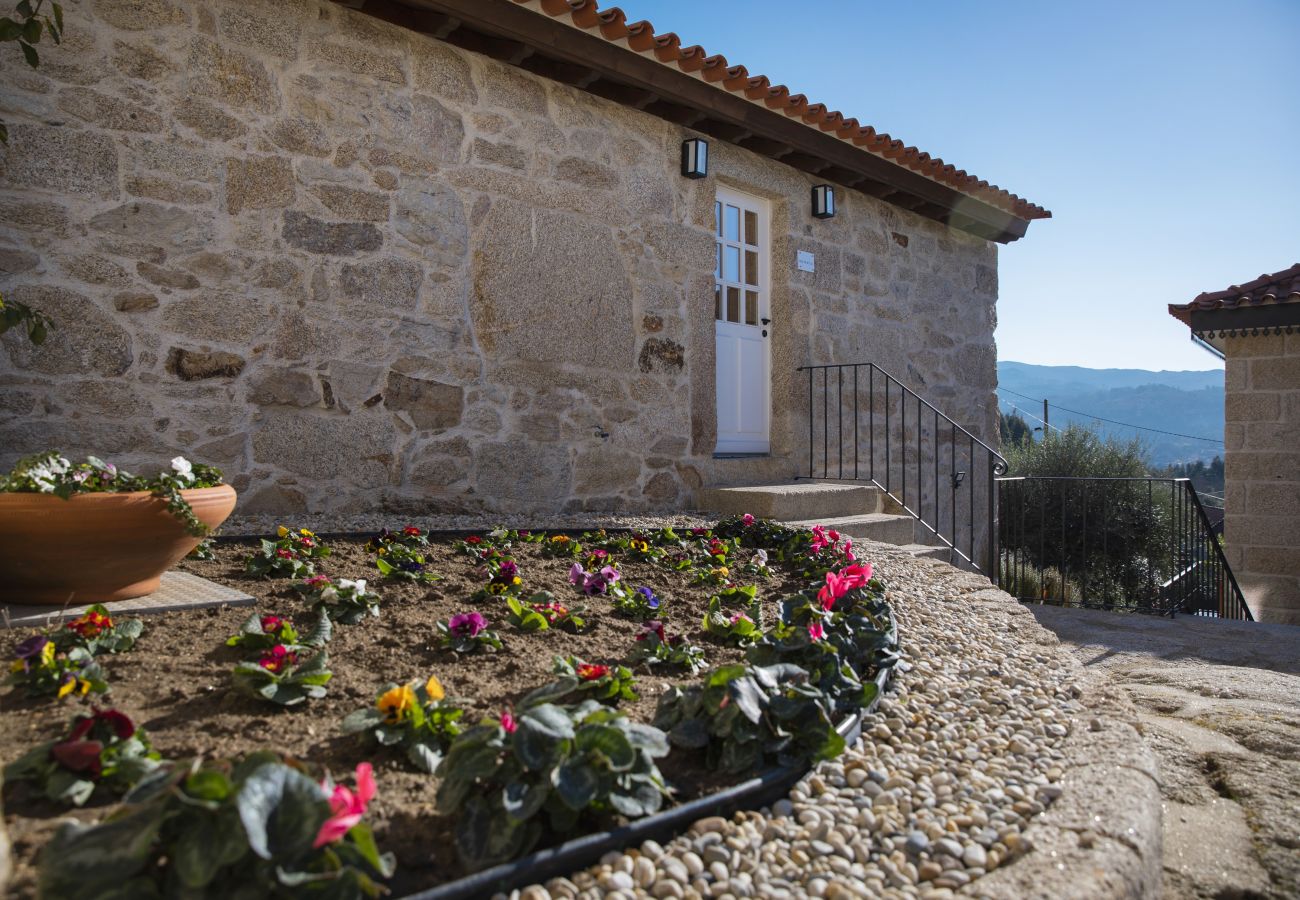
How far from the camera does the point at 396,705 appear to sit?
5.19ft

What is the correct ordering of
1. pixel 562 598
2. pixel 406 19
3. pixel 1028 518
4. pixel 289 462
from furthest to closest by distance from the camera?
pixel 1028 518
pixel 406 19
pixel 289 462
pixel 562 598

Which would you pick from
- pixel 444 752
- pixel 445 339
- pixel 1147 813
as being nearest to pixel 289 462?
pixel 445 339

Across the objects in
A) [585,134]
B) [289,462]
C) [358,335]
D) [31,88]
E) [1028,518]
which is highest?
[585,134]

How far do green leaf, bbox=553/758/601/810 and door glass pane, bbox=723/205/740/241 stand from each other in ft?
18.0

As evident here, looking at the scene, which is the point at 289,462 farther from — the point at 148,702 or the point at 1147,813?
the point at 1147,813

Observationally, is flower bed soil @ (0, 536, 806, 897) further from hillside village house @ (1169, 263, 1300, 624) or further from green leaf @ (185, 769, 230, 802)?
hillside village house @ (1169, 263, 1300, 624)

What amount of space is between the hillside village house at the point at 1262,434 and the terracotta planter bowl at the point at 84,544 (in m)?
7.94

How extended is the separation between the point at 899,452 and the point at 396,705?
644 centimetres

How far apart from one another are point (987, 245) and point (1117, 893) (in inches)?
323

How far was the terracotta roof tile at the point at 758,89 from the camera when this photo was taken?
4734 mm

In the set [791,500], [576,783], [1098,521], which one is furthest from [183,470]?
[1098,521]

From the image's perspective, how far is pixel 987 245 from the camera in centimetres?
863

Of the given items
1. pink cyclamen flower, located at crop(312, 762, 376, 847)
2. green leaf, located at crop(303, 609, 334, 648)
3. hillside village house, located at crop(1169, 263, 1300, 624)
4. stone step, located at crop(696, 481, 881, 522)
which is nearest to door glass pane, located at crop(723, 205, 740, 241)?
stone step, located at crop(696, 481, 881, 522)

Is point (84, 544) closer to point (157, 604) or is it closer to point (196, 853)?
point (157, 604)
